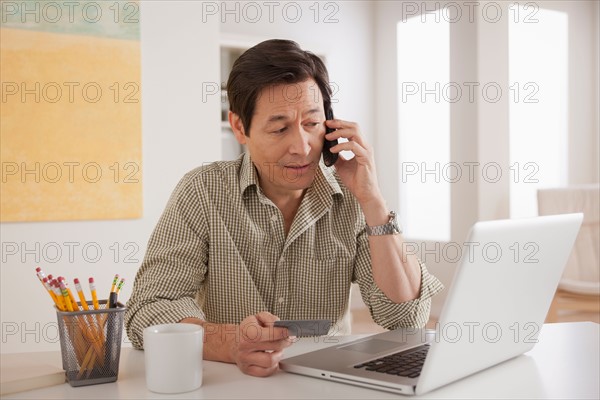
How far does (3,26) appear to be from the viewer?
9.44 feet

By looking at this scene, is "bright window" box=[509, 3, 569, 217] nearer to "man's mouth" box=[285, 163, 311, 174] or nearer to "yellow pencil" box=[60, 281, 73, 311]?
"man's mouth" box=[285, 163, 311, 174]

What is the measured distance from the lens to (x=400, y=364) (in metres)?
1.14

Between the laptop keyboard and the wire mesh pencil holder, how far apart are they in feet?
1.30

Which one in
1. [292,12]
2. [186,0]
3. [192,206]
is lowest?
[192,206]

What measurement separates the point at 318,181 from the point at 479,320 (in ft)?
2.45

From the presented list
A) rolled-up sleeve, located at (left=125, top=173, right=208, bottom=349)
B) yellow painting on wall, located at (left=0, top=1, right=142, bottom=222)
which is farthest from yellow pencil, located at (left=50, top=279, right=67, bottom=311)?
yellow painting on wall, located at (left=0, top=1, right=142, bottom=222)

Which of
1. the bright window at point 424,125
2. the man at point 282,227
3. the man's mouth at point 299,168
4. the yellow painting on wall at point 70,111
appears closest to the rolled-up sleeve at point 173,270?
the man at point 282,227

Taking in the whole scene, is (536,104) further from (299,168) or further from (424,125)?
(299,168)

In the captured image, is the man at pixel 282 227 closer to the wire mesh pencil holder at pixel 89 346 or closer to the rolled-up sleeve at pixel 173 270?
the rolled-up sleeve at pixel 173 270

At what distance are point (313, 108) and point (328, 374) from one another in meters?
0.70

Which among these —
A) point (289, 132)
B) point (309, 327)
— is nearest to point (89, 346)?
point (309, 327)

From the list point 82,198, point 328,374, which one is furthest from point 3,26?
point 328,374

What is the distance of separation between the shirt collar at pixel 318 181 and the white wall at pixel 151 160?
5.08ft

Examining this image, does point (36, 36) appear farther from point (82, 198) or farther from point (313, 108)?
point (313, 108)
